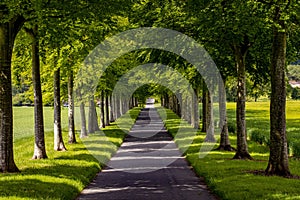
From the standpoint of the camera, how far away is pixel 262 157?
22.7 meters

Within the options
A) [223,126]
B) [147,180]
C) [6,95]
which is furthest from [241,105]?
[6,95]

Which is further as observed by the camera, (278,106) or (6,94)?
(6,94)

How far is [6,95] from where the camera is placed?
16.8 meters

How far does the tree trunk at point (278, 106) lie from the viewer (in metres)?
15.7

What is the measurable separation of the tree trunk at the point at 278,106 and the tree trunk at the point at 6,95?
8590 mm

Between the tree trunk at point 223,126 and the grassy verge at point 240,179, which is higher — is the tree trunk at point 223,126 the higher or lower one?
the higher one

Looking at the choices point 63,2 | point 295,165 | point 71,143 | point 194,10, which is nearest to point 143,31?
point 194,10

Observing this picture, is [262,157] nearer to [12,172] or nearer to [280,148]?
[280,148]

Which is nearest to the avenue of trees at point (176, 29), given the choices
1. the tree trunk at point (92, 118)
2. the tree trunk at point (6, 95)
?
the tree trunk at point (6, 95)

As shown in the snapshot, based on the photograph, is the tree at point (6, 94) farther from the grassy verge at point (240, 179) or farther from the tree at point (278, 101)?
the tree at point (278, 101)

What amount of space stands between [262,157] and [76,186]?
11.0 metres

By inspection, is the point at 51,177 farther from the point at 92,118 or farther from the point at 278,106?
the point at 92,118

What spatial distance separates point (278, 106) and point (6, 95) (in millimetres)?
9039

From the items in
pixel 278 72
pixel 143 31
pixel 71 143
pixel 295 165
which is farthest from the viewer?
pixel 71 143
